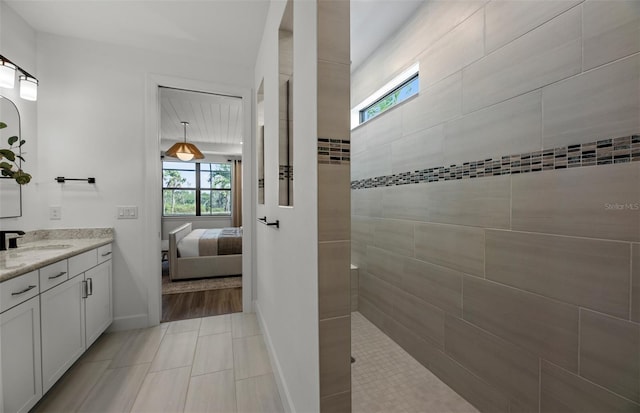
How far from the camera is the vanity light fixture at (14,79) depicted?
5.92 ft

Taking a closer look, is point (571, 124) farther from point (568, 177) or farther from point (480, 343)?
point (480, 343)

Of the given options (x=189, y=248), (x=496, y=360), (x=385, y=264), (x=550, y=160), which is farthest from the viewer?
(x=189, y=248)

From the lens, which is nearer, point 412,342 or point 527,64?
point 527,64

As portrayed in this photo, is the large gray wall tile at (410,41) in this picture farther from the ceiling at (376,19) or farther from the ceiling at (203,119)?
the ceiling at (203,119)

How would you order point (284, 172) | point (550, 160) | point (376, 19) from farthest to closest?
1. point (376, 19)
2. point (284, 172)
3. point (550, 160)

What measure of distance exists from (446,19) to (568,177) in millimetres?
1307

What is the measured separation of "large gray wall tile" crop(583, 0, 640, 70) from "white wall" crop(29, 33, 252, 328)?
299 centimetres

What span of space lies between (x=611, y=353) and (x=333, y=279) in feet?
3.62

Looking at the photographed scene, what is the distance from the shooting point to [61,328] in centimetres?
169

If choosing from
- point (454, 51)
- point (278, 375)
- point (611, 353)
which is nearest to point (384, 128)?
point (454, 51)

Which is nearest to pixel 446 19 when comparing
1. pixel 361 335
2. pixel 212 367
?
pixel 361 335

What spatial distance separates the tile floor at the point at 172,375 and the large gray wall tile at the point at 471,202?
160 cm

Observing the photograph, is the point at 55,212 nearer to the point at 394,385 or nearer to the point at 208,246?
the point at 208,246

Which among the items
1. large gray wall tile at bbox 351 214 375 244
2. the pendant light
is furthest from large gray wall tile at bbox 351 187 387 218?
the pendant light
